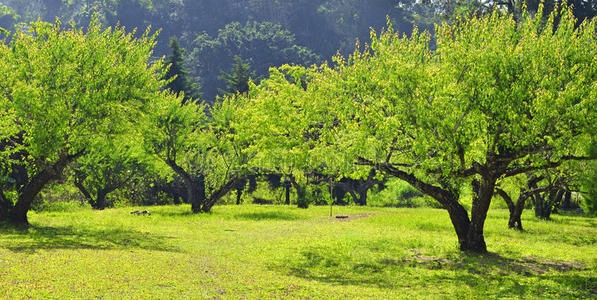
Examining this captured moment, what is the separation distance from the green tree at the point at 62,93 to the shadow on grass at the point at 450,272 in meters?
12.7

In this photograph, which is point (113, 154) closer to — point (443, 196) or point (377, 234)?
point (377, 234)

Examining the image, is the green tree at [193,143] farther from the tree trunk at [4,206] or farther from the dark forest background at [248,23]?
the dark forest background at [248,23]

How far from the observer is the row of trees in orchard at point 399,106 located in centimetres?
1534

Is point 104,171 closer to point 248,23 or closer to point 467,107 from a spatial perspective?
point 467,107

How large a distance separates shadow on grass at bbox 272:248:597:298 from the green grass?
0.13 ft

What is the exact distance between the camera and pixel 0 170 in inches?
1072

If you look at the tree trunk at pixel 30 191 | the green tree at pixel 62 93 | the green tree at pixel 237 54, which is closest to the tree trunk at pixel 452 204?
the green tree at pixel 62 93

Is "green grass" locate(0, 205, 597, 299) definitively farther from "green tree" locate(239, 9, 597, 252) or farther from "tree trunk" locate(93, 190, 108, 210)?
"tree trunk" locate(93, 190, 108, 210)

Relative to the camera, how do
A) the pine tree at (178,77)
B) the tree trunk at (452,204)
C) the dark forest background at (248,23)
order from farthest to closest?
the dark forest background at (248,23), the pine tree at (178,77), the tree trunk at (452,204)

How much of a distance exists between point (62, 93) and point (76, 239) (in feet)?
23.8

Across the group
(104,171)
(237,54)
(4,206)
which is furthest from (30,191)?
(237,54)

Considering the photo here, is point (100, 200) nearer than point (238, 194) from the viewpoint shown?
Yes

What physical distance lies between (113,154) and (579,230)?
42.3m

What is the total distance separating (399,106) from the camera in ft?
55.9
